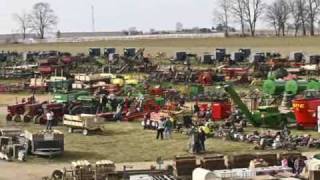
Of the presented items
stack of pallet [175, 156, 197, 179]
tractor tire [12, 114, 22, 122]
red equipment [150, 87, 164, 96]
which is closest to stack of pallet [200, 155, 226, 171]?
stack of pallet [175, 156, 197, 179]

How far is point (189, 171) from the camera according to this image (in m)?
25.6

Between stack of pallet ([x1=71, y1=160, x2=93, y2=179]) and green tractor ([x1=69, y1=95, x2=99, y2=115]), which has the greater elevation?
green tractor ([x1=69, y1=95, x2=99, y2=115])

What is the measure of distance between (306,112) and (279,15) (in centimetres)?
15351

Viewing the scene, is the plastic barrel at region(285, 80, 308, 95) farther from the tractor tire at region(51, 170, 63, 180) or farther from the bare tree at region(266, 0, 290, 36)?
the bare tree at region(266, 0, 290, 36)

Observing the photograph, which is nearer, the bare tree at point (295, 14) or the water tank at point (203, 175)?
the water tank at point (203, 175)

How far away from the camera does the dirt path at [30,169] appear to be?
2748cm

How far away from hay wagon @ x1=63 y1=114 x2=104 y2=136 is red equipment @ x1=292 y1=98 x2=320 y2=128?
32.9 ft

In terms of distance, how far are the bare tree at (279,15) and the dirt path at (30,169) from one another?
517 feet

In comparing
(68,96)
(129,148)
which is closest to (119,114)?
(68,96)

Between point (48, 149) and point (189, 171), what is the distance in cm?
819

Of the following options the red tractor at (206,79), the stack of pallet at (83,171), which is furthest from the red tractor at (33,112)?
the red tractor at (206,79)

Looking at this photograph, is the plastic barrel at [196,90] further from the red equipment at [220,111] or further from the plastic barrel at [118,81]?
the red equipment at [220,111]

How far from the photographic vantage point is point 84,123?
38188 mm

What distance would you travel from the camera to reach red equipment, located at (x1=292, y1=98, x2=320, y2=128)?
37.5 metres
